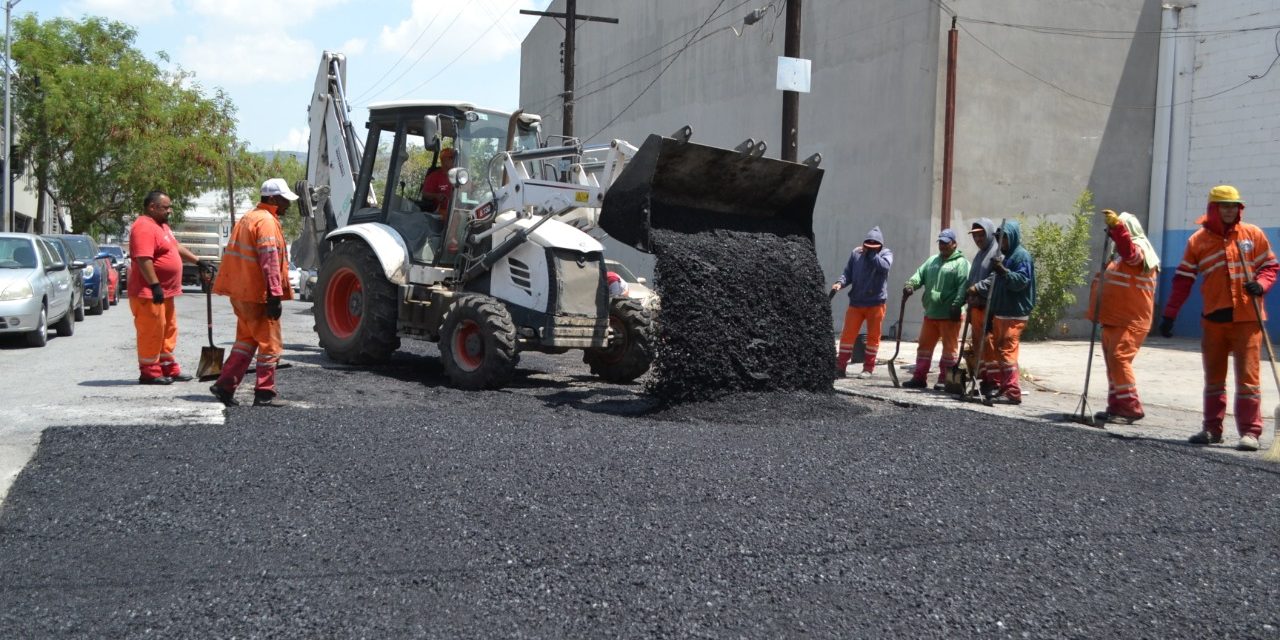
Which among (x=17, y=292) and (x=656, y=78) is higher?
(x=656, y=78)

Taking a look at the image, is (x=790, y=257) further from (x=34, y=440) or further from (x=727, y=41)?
(x=727, y=41)

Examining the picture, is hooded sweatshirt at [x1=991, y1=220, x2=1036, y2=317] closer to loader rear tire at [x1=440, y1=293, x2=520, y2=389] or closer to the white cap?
loader rear tire at [x1=440, y1=293, x2=520, y2=389]

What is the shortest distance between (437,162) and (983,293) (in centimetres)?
523

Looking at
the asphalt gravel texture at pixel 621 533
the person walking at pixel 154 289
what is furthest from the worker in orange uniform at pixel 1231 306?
the person walking at pixel 154 289

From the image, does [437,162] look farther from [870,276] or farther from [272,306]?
[870,276]

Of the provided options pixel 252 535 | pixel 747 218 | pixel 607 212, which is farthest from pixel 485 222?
pixel 252 535

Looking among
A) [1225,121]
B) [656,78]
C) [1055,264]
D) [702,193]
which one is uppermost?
[656,78]

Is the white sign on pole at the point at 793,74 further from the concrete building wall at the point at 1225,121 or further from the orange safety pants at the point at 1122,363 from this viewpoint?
the concrete building wall at the point at 1225,121

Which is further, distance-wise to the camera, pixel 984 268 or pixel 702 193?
pixel 984 268

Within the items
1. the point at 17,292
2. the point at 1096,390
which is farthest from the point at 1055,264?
the point at 17,292

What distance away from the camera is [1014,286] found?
9.58 meters

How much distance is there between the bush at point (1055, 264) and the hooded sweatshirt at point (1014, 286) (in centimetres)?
731

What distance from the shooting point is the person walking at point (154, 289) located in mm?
8711

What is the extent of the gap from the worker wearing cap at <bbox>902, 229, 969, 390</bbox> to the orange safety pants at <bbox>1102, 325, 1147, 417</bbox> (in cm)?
204
